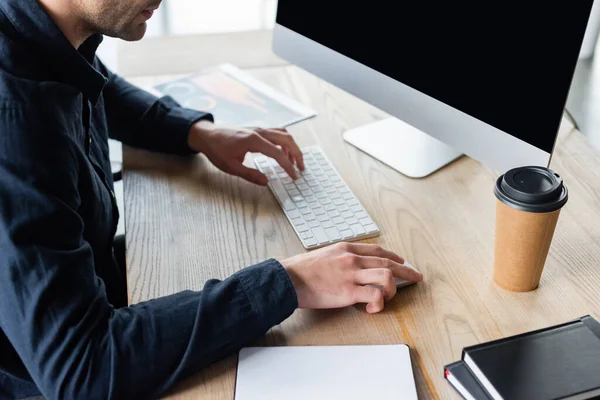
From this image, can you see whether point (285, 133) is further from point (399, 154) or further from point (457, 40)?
point (457, 40)

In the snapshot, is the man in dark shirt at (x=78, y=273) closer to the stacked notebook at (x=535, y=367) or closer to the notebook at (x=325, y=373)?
the notebook at (x=325, y=373)

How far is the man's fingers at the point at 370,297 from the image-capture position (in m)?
0.89

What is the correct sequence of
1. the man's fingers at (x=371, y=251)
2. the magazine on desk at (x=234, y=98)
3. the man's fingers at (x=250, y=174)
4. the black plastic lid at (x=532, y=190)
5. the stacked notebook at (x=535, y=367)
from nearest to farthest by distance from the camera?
the stacked notebook at (x=535, y=367), the black plastic lid at (x=532, y=190), the man's fingers at (x=371, y=251), the man's fingers at (x=250, y=174), the magazine on desk at (x=234, y=98)

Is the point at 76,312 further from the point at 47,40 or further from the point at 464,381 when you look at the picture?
the point at 464,381

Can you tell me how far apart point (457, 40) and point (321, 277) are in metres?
0.42

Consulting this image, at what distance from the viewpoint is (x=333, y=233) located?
1.04 meters

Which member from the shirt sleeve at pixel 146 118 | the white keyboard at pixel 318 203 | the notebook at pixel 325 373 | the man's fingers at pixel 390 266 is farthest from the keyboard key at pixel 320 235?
the shirt sleeve at pixel 146 118

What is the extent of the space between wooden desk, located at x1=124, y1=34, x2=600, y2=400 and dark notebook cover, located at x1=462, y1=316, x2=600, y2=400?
0.05 meters

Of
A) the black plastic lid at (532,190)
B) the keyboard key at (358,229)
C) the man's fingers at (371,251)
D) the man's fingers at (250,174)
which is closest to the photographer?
the black plastic lid at (532,190)

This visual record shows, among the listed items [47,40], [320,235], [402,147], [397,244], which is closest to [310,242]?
[320,235]

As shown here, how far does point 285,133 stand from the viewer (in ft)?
4.05

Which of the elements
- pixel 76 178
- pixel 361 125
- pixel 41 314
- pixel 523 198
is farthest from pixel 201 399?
pixel 361 125

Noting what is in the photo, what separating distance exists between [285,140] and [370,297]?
1.38 feet

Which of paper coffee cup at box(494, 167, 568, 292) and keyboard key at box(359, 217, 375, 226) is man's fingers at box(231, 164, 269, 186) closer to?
keyboard key at box(359, 217, 375, 226)
